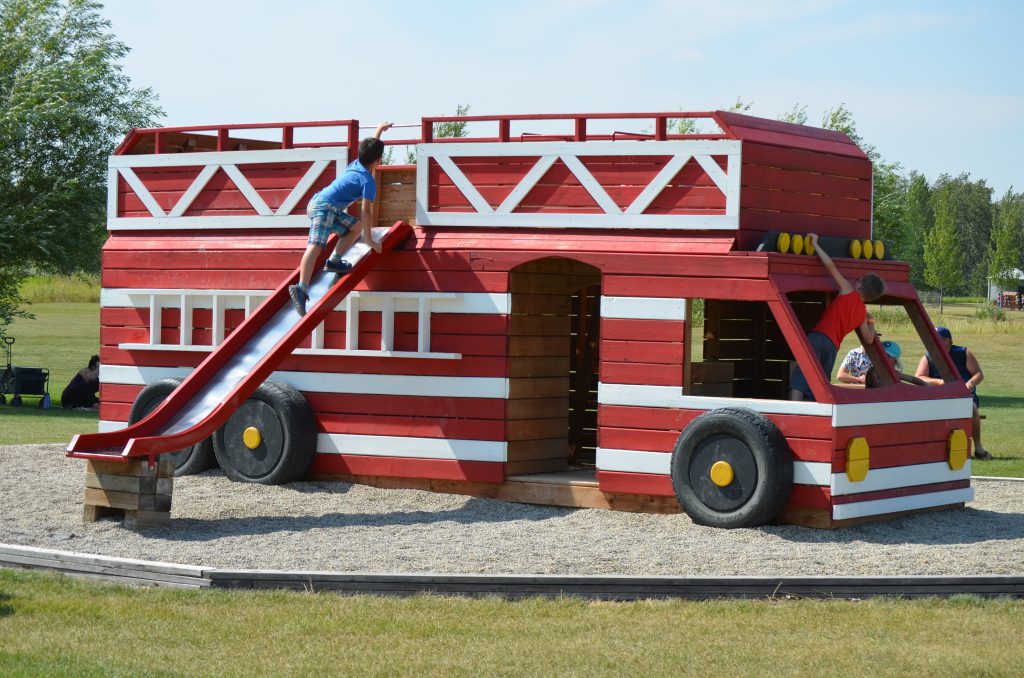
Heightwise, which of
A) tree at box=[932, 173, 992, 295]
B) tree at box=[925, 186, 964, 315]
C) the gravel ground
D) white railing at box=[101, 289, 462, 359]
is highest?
tree at box=[932, 173, 992, 295]

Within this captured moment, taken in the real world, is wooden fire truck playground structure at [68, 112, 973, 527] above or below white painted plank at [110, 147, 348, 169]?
below

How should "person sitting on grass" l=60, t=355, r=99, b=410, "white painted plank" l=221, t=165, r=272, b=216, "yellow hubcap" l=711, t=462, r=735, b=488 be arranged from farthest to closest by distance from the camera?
1. "person sitting on grass" l=60, t=355, r=99, b=410
2. "white painted plank" l=221, t=165, r=272, b=216
3. "yellow hubcap" l=711, t=462, r=735, b=488

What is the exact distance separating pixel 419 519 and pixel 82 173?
18.0m

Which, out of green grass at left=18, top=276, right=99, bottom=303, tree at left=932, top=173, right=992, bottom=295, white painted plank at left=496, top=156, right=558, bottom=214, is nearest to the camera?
white painted plank at left=496, top=156, right=558, bottom=214

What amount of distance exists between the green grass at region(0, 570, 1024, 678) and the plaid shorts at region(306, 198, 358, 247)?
161 inches

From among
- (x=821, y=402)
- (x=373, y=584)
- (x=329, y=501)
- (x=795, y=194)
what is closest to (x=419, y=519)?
(x=329, y=501)

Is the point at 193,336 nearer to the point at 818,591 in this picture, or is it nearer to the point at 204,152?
the point at 204,152

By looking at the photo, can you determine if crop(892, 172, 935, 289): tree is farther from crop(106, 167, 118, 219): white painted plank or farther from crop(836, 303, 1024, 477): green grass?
crop(106, 167, 118, 219): white painted plank

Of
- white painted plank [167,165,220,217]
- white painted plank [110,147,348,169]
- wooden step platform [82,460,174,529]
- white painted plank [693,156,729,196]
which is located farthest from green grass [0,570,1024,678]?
white painted plank [167,165,220,217]

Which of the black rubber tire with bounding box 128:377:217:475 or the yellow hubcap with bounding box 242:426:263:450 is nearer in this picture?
the yellow hubcap with bounding box 242:426:263:450

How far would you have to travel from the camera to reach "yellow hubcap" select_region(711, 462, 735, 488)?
1066 cm

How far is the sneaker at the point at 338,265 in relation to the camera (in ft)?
38.7

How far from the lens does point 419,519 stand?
11203 mm

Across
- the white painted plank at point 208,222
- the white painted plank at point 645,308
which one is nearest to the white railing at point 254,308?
the white painted plank at point 208,222
